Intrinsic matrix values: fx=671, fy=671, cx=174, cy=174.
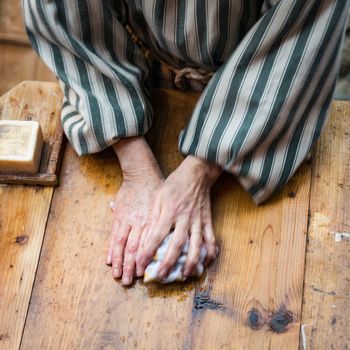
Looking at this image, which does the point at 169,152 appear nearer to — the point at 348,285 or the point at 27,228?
the point at 27,228

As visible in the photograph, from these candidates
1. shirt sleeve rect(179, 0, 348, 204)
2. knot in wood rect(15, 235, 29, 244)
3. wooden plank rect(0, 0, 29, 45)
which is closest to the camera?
shirt sleeve rect(179, 0, 348, 204)

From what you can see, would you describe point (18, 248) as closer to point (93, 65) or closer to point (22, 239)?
point (22, 239)

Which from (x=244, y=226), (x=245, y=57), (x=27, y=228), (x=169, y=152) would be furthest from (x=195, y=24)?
(x=27, y=228)

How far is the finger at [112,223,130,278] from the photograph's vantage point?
1.16 m

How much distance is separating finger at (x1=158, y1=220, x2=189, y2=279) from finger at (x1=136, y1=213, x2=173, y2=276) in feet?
0.06

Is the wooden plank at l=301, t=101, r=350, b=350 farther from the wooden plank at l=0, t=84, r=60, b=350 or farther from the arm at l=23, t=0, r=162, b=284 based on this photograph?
the wooden plank at l=0, t=84, r=60, b=350

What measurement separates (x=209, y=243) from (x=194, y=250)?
0.11 feet

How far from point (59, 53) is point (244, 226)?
463 millimetres

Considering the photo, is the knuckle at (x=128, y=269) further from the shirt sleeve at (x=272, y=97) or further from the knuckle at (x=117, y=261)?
the shirt sleeve at (x=272, y=97)

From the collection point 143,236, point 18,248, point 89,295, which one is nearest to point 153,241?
point 143,236

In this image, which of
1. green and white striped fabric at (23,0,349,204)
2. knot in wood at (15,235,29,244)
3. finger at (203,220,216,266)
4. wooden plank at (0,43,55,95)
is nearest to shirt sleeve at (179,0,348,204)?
green and white striped fabric at (23,0,349,204)

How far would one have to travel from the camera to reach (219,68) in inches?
47.4

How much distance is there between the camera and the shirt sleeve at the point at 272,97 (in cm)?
109

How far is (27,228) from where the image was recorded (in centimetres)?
121
